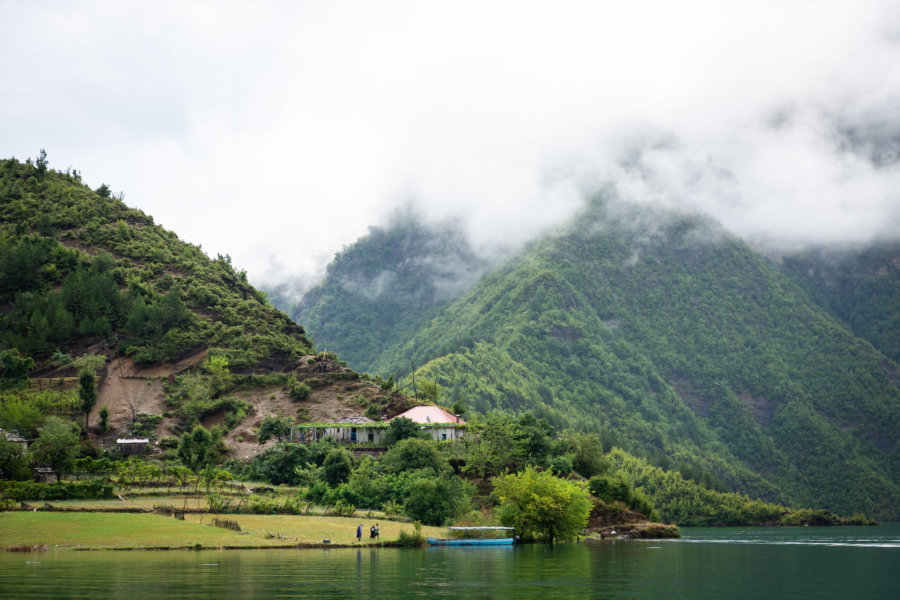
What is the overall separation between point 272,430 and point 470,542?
5577cm

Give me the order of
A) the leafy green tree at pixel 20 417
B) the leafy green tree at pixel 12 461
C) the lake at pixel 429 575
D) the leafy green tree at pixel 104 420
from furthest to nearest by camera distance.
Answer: the leafy green tree at pixel 104 420 → the leafy green tree at pixel 20 417 → the leafy green tree at pixel 12 461 → the lake at pixel 429 575

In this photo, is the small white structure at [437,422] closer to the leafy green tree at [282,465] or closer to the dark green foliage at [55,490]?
the leafy green tree at [282,465]

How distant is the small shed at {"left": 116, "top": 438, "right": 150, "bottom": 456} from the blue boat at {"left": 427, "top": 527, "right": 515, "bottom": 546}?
52.7 meters

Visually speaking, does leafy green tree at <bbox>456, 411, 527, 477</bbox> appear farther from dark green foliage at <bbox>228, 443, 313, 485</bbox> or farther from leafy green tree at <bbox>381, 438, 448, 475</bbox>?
dark green foliage at <bbox>228, 443, 313, 485</bbox>

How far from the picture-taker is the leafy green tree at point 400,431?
12206 centimetres

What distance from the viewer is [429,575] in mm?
48375

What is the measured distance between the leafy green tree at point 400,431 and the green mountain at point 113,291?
35.5 metres

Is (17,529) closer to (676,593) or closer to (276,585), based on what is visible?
(276,585)

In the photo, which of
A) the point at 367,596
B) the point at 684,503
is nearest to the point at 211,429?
the point at 367,596

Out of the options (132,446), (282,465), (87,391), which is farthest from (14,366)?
(282,465)

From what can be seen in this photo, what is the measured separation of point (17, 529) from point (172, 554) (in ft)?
46.8

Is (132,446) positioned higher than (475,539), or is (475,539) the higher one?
(132,446)

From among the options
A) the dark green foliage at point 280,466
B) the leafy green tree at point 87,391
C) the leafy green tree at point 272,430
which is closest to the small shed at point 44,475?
the dark green foliage at point 280,466

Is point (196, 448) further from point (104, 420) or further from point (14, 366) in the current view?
point (14, 366)
